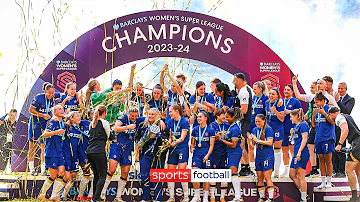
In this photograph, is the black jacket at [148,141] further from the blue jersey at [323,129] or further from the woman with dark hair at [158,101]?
the blue jersey at [323,129]

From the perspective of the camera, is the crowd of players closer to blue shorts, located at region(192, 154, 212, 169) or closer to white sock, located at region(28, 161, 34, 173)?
blue shorts, located at region(192, 154, 212, 169)

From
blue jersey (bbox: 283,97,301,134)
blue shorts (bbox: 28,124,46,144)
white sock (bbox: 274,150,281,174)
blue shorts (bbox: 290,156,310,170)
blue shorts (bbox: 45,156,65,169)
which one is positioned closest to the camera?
blue shorts (bbox: 45,156,65,169)

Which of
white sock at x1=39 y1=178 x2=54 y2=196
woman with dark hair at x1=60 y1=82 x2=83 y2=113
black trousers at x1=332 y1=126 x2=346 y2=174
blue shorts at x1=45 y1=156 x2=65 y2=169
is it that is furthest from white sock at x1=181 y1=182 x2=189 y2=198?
black trousers at x1=332 y1=126 x2=346 y2=174

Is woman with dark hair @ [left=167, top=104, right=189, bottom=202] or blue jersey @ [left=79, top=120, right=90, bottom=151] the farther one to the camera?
blue jersey @ [left=79, top=120, right=90, bottom=151]

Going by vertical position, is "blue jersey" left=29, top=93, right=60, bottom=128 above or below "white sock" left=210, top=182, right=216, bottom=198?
above

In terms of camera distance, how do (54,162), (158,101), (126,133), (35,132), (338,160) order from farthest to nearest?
(35,132) → (338,160) → (158,101) → (126,133) → (54,162)

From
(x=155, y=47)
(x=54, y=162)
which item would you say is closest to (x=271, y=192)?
(x=54, y=162)

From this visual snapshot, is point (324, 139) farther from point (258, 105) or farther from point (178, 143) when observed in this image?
point (178, 143)

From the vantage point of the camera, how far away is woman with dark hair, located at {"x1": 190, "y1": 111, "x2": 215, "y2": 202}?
8602mm

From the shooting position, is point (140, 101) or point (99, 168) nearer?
point (99, 168)

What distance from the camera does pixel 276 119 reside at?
9289mm

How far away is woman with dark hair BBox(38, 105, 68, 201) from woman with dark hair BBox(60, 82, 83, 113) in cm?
69

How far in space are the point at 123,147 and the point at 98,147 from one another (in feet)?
2.51

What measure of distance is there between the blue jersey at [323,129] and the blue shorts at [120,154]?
2.91 meters
